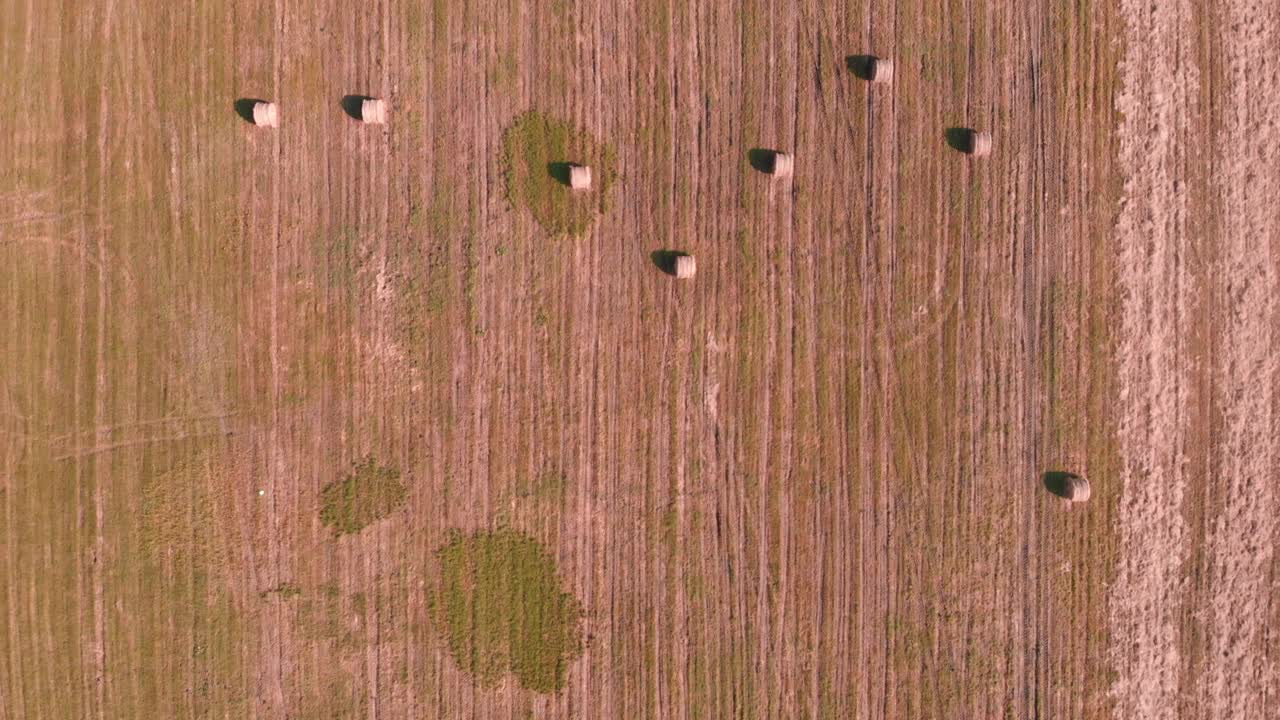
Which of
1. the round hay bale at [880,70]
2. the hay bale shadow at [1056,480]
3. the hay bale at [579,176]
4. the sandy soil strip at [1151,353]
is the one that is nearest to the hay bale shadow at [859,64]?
the round hay bale at [880,70]

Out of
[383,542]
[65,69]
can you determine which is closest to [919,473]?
[383,542]

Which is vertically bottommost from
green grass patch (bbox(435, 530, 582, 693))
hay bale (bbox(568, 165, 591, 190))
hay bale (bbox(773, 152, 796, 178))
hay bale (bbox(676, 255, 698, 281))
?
green grass patch (bbox(435, 530, 582, 693))

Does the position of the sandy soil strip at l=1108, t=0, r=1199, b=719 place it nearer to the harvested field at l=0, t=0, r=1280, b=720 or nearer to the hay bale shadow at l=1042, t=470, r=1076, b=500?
the harvested field at l=0, t=0, r=1280, b=720

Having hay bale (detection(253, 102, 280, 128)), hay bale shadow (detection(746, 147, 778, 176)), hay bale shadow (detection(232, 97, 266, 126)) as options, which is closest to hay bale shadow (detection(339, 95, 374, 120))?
hay bale (detection(253, 102, 280, 128))

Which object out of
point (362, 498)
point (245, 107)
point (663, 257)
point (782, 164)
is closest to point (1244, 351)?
point (782, 164)

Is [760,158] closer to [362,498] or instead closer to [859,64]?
[859,64]

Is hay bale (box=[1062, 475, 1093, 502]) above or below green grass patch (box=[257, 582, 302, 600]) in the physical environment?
above

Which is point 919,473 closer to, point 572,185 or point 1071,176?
point 1071,176
